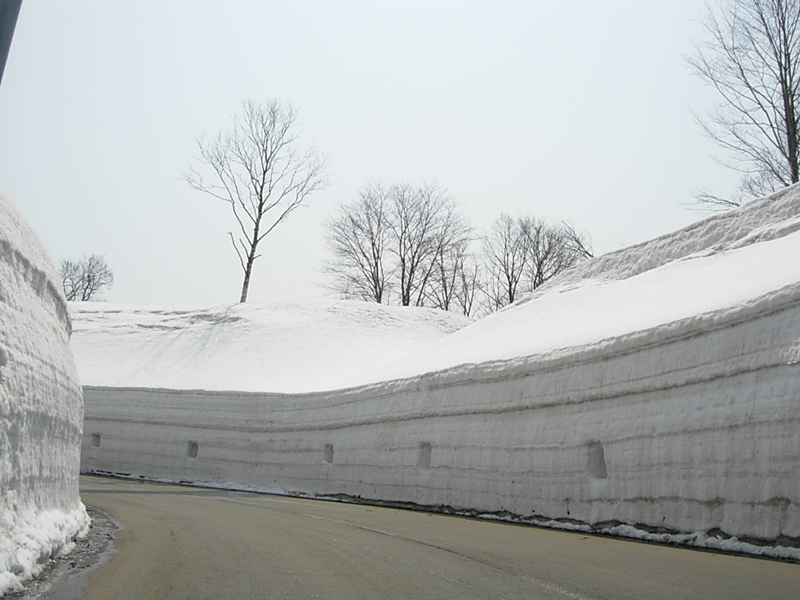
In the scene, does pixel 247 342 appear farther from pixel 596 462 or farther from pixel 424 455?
pixel 596 462

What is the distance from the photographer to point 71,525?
664 cm

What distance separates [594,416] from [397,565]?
4.82 metres

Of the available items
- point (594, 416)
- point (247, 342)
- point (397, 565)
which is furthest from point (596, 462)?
point (247, 342)

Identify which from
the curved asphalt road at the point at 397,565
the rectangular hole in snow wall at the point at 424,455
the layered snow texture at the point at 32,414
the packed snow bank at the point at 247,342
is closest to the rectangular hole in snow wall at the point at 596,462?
the curved asphalt road at the point at 397,565

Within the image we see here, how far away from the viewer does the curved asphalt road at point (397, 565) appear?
4.82 metres

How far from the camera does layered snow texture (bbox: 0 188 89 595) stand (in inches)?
192

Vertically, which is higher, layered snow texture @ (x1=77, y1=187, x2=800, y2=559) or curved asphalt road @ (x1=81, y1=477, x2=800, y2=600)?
layered snow texture @ (x1=77, y1=187, x2=800, y2=559)

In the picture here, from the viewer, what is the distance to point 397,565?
19.0 feet

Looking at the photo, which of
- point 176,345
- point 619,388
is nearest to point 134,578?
point 619,388

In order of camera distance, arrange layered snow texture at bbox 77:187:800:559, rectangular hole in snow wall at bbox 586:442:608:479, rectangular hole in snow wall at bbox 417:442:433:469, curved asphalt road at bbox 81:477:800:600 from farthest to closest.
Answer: rectangular hole in snow wall at bbox 417:442:433:469
rectangular hole in snow wall at bbox 586:442:608:479
layered snow texture at bbox 77:187:800:559
curved asphalt road at bbox 81:477:800:600

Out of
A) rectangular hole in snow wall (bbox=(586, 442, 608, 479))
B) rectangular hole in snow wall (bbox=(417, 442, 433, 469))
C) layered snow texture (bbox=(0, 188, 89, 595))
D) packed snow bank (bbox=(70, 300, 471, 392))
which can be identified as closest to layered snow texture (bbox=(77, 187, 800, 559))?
rectangular hole in snow wall (bbox=(586, 442, 608, 479))

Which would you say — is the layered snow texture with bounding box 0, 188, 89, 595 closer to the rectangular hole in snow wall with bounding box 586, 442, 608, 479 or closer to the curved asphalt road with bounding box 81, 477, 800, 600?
the curved asphalt road with bounding box 81, 477, 800, 600

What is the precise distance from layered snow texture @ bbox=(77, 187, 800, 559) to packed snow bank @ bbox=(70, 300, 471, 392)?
245 cm

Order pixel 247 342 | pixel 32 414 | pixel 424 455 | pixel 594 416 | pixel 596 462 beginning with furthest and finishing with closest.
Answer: pixel 247 342 → pixel 424 455 → pixel 594 416 → pixel 596 462 → pixel 32 414
